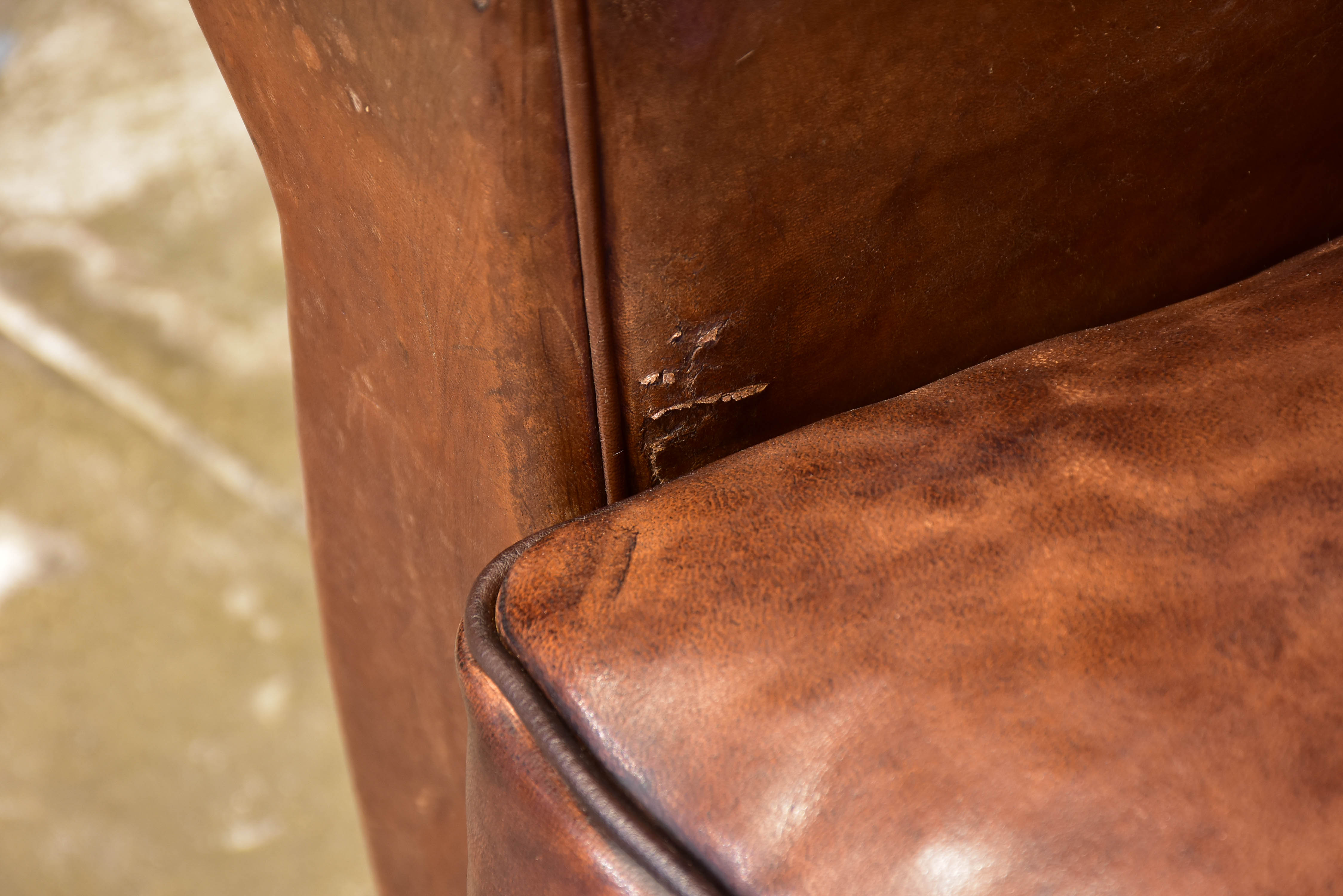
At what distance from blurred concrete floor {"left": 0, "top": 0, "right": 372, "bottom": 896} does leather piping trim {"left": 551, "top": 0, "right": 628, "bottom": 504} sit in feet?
2.40

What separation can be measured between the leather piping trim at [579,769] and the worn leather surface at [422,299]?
93mm

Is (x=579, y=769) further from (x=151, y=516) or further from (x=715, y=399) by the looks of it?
(x=151, y=516)

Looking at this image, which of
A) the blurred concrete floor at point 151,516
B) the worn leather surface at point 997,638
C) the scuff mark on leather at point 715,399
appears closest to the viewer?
the worn leather surface at point 997,638

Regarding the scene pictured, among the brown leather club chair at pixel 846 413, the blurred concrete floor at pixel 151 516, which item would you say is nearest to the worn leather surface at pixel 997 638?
the brown leather club chair at pixel 846 413

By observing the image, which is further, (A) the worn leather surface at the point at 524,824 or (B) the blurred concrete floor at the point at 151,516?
(B) the blurred concrete floor at the point at 151,516

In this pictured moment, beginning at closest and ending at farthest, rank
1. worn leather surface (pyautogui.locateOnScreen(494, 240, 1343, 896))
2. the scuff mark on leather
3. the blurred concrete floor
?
1. worn leather surface (pyautogui.locateOnScreen(494, 240, 1343, 896))
2. the scuff mark on leather
3. the blurred concrete floor

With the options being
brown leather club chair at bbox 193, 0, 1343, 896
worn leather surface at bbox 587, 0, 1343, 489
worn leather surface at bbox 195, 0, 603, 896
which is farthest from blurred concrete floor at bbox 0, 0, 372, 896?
worn leather surface at bbox 587, 0, 1343, 489

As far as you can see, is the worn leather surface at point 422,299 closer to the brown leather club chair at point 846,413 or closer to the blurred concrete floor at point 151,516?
the brown leather club chair at point 846,413

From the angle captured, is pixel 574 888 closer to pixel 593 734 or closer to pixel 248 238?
pixel 593 734

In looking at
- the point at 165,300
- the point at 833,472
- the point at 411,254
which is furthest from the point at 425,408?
the point at 165,300

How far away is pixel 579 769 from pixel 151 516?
110 centimetres

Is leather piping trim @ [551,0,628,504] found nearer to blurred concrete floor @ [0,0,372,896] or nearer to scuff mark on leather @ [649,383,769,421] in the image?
scuff mark on leather @ [649,383,769,421]

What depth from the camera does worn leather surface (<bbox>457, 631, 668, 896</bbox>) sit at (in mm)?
365

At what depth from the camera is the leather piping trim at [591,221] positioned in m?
0.38
